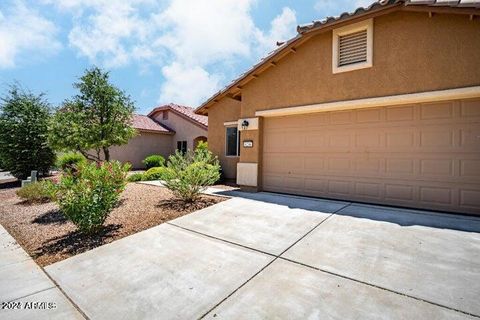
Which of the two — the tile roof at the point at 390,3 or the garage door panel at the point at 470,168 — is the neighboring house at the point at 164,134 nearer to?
the tile roof at the point at 390,3

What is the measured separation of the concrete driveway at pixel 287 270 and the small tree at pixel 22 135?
13.2 m

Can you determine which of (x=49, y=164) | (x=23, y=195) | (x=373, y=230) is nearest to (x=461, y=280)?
(x=373, y=230)

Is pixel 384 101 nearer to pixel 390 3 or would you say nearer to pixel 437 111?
pixel 437 111

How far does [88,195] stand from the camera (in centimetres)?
484

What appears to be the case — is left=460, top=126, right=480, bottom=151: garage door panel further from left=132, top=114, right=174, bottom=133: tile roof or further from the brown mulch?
left=132, top=114, right=174, bottom=133: tile roof

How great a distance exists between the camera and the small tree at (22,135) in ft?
43.9

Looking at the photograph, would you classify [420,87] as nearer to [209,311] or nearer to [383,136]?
[383,136]

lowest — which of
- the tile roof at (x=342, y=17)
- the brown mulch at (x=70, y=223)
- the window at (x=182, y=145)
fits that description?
the brown mulch at (x=70, y=223)

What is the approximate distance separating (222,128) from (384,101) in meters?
7.63

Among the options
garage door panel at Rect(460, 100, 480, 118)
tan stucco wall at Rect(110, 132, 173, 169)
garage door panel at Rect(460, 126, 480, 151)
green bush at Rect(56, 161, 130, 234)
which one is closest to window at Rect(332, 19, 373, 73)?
garage door panel at Rect(460, 100, 480, 118)

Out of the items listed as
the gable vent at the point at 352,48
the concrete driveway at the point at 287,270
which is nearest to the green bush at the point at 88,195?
the concrete driveway at the point at 287,270

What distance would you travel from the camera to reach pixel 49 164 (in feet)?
47.8

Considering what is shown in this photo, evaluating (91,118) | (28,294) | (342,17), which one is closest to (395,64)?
(342,17)

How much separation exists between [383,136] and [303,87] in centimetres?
278
